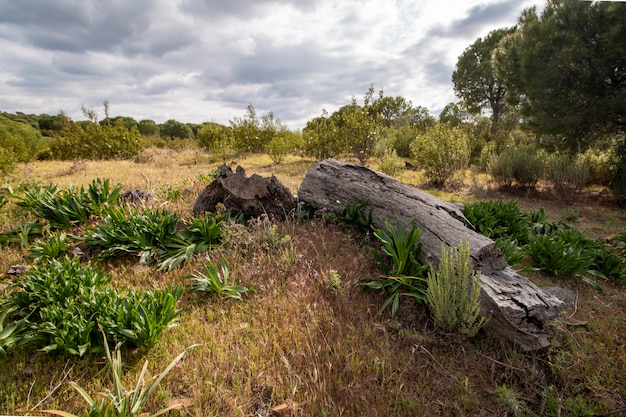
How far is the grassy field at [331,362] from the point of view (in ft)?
6.40

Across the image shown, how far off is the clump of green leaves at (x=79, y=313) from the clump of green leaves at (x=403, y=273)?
2.00m

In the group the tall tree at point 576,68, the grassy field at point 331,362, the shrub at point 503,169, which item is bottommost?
the grassy field at point 331,362

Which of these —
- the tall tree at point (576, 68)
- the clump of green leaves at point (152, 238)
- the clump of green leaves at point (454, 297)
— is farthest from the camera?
the tall tree at point (576, 68)

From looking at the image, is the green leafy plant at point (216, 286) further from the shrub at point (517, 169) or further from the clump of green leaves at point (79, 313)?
the shrub at point (517, 169)

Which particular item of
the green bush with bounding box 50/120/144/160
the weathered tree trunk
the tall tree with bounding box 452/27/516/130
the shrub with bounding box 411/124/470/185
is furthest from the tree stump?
the tall tree with bounding box 452/27/516/130

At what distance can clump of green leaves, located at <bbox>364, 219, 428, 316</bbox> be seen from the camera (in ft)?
9.40

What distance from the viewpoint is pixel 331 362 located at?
220 cm

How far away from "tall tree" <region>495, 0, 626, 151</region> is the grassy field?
28.0ft

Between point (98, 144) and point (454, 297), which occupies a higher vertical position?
point (98, 144)

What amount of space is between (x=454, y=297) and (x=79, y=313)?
3.09m

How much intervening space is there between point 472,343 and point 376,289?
0.99 meters

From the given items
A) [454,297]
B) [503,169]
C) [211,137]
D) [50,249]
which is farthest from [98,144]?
[503,169]

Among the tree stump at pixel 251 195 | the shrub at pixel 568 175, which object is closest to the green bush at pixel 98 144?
the tree stump at pixel 251 195

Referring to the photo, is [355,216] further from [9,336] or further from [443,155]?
[443,155]
